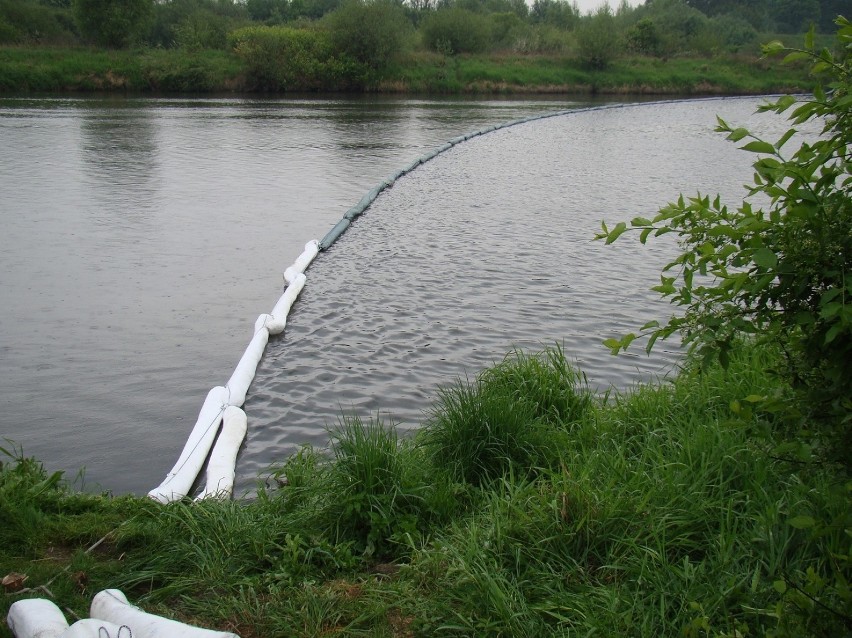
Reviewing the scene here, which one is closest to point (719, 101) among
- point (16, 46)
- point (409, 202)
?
point (409, 202)

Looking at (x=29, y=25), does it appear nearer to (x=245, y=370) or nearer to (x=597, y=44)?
(x=597, y=44)

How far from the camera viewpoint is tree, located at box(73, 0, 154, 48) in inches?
2271

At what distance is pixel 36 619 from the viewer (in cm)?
346


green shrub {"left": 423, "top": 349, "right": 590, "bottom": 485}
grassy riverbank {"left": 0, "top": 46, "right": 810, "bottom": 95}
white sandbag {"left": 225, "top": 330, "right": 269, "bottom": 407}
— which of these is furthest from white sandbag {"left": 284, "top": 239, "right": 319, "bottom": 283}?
grassy riverbank {"left": 0, "top": 46, "right": 810, "bottom": 95}

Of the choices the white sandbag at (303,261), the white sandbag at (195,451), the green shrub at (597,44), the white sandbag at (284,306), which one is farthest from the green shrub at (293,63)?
the white sandbag at (195,451)

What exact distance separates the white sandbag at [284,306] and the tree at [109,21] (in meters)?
55.5

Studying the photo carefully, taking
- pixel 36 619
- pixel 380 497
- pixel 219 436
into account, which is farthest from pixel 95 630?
pixel 219 436

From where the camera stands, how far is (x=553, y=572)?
3736mm

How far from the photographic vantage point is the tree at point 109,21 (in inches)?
2271

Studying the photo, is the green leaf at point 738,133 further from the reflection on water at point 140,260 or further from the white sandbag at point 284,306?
the white sandbag at point 284,306

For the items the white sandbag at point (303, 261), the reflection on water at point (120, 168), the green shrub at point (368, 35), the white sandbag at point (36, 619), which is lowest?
the white sandbag at point (36, 619)

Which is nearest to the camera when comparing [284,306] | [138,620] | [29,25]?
[138,620]

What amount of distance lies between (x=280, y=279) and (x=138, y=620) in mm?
7707

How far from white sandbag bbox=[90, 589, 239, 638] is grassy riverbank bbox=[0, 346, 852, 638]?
0.15 meters
